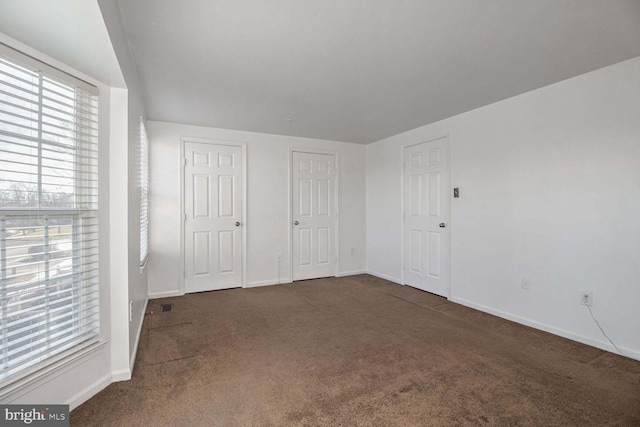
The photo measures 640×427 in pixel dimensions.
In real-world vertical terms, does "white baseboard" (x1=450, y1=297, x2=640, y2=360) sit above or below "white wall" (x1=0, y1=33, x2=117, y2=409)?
below

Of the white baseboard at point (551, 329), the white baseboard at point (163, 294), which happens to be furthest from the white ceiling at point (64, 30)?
the white baseboard at point (551, 329)

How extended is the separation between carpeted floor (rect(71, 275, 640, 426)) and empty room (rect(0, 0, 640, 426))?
0.02 meters

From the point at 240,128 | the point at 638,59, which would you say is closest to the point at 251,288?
the point at 240,128

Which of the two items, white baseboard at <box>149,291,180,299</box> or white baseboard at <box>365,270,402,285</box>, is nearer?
white baseboard at <box>149,291,180,299</box>

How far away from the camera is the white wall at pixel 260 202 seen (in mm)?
3951

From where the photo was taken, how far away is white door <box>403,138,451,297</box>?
3.92 m

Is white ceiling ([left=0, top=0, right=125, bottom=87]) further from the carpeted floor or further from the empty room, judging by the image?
the carpeted floor

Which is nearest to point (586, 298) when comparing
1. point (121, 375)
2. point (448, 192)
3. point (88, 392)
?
point (448, 192)

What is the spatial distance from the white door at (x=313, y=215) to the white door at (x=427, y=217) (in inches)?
49.0

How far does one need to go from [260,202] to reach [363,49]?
286 centimetres

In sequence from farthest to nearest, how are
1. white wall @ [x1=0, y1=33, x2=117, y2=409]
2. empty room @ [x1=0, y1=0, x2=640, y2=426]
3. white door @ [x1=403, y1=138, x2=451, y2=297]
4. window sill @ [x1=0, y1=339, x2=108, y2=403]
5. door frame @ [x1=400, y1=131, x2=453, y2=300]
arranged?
white door @ [x1=403, y1=138, x2=451, y2=297]
door frame @ [x1=400, y1=131, x2=453, y2=300]
empty room @ [x1=0, y1=0, x2=640, y2=426]
white wall @ [x1=0, y1=33, x2=117, y2=409]
window sill @ [x1=0, y1=339, x2=108, y2=403]

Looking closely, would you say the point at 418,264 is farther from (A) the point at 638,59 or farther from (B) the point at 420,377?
(A) the point at 638,59

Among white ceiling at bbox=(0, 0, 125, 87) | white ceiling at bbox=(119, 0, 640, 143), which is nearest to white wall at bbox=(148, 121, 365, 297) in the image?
white ceiling at bbox=(119, 0, 640, 143)

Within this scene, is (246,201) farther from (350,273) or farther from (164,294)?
(350,273)
